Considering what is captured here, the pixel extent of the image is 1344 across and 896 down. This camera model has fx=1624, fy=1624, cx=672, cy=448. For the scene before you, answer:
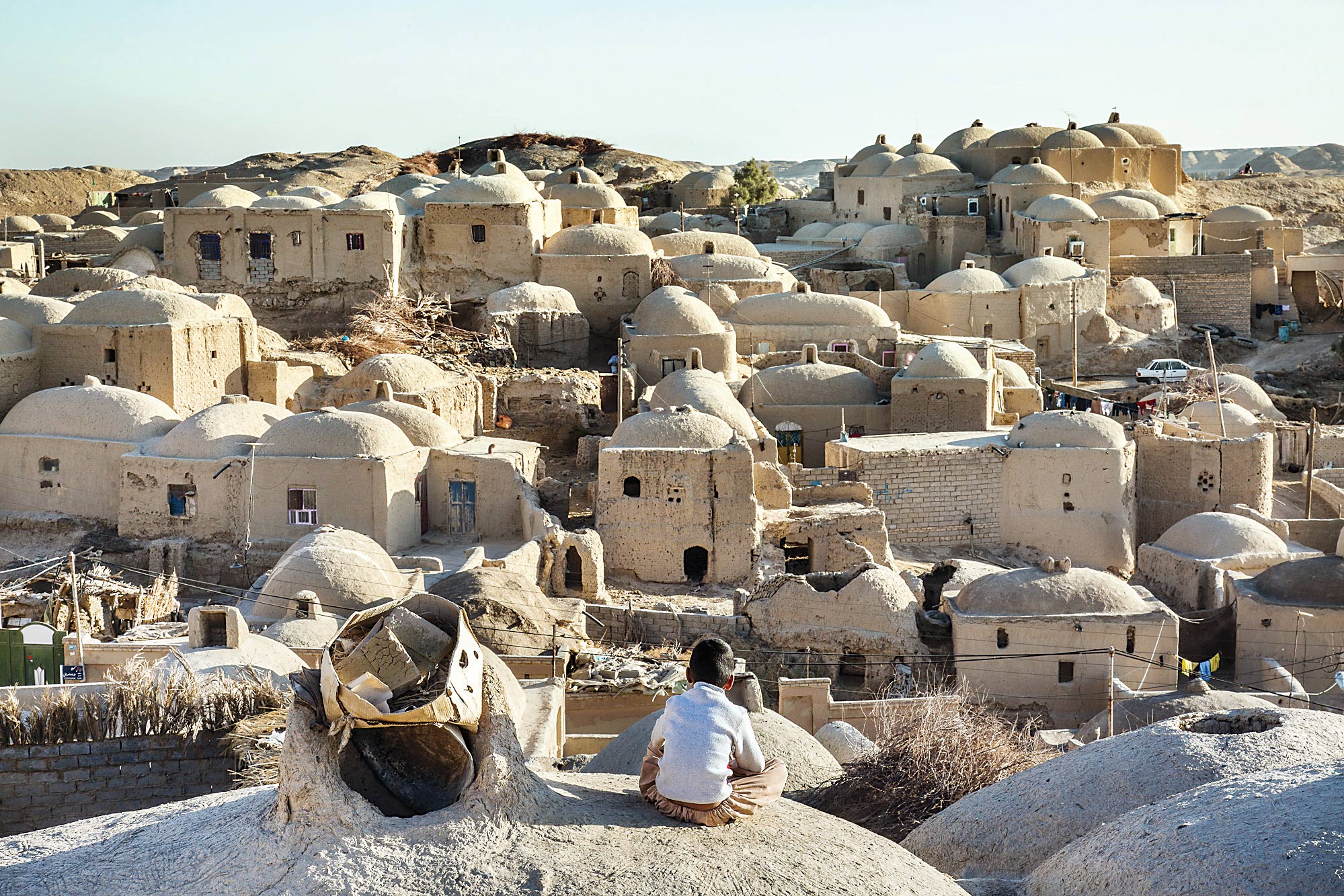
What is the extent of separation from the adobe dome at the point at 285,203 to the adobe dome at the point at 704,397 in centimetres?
963

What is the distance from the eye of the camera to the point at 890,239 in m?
40.3

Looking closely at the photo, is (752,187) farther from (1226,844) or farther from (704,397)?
(1226,844)

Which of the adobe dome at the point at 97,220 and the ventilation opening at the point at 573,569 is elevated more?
the adobe dome at the point at 97,220

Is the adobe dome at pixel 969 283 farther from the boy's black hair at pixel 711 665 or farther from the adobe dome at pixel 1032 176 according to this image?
the boy's black hair at pixel 711 665

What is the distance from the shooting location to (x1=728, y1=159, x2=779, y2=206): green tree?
5191 centimetres

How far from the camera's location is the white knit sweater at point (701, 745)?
Answer: 18.8 feet

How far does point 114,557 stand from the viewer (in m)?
19.5

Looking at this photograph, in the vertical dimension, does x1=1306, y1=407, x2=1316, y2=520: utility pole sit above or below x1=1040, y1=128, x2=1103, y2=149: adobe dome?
below

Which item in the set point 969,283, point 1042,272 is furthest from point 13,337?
point 1042,272

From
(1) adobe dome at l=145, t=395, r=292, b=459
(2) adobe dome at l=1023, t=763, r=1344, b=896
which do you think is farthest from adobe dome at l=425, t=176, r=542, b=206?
(2) adobe dome at l=1023, t=763, r=1344, b=896

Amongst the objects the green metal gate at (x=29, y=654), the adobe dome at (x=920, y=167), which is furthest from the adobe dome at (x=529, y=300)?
the adobe dome at (x=920, y=167)

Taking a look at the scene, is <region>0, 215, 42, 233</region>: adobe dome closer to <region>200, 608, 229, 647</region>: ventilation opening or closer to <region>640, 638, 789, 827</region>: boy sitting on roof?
<region>200, 608, 229, 647</region>: ventilation opening

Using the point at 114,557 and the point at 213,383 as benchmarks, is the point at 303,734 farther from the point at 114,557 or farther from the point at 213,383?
the point at 213,383

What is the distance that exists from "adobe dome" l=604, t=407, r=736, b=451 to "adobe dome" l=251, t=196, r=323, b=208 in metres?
12.1
